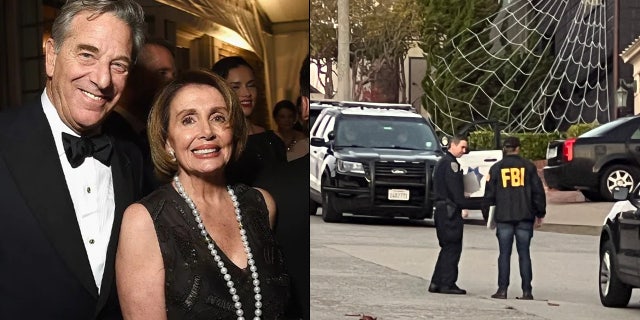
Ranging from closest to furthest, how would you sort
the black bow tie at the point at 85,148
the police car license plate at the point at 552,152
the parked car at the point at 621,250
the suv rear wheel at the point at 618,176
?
the black bow tie at the point at 85,148 < the parked car at the point at 621,250 < the police car license plate at the point at 552,152 < the suv rear wheel at the point at 618,176

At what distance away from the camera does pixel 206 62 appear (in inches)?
41.8

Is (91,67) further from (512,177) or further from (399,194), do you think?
(399,194)

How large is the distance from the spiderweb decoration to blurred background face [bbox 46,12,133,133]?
8.55m

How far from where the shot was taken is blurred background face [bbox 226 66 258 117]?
107 cm

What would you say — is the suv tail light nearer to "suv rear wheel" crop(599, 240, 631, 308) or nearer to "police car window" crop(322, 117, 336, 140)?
"police car window" crop(322, 117, 336, 140)

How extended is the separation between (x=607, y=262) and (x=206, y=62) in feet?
16.7

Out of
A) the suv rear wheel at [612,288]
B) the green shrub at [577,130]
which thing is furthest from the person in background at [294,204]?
the green shrub at [577,130]

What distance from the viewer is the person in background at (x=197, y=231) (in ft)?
3.29

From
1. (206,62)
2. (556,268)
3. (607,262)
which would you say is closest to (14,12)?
(206,62)

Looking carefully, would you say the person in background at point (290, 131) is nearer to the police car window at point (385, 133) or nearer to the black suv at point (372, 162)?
the black suv at point (372, 162)

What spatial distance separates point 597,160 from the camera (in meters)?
8.23

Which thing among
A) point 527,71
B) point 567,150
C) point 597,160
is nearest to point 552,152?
point 567,150

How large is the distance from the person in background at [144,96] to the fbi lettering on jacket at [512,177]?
4818mm

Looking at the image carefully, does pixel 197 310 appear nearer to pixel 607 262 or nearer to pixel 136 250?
pixel 136 250
